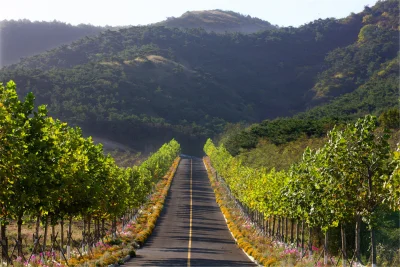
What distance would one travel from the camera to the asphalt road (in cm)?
3726

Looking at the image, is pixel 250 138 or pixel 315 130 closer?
pixel 315 130

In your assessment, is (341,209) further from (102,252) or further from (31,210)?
(102,252)

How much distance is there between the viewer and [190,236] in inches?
2126

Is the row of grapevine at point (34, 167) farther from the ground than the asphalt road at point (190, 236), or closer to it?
farther from the ground

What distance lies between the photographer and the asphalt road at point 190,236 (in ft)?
122

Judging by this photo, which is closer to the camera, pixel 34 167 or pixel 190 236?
pixel 34 167

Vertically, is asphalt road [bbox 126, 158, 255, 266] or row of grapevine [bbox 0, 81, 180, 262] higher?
row of grapevine [bbox 0, 81, 180, 262]

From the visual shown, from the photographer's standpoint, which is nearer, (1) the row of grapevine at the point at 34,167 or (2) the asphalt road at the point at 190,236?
(1) the row of grapevine at the point at 34,167

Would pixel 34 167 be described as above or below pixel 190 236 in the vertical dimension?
above

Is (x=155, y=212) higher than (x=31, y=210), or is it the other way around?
(x=31, y=210)

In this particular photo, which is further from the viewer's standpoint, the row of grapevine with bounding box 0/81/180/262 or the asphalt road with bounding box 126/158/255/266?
the asphalt road with bounding box 126/158/255/266

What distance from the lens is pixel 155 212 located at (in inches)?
2756

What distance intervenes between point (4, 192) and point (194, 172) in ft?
354

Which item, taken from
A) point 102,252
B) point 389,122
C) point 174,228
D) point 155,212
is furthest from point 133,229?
point 389,122
